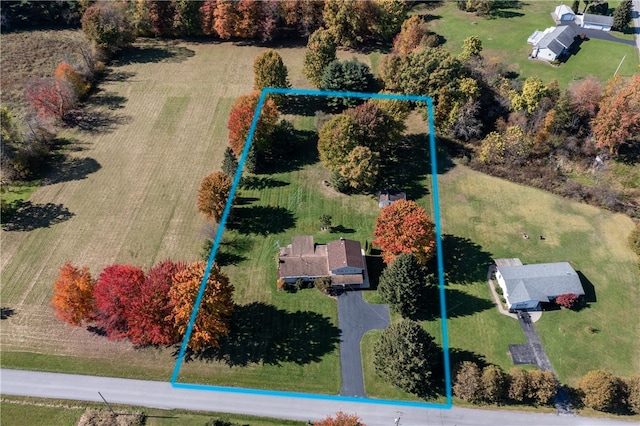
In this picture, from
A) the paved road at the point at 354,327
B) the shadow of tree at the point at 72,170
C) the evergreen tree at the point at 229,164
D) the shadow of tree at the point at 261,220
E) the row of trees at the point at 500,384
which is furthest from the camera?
the shadow of tree at the point at 72,170

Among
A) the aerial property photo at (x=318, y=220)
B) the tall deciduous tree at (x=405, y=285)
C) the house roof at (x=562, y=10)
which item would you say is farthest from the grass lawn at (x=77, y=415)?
the house roof at (x=562, y=10)

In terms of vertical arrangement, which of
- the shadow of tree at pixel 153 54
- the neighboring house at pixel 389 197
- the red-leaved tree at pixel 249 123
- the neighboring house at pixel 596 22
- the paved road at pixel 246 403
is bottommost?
the paved road at pixel 246 403

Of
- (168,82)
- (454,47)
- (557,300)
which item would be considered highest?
(454,47)

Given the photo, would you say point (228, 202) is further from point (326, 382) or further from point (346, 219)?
point (326, 382)

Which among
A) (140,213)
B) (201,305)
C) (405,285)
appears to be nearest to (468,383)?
(405,285)

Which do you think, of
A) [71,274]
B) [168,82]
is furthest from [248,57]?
[71,274]

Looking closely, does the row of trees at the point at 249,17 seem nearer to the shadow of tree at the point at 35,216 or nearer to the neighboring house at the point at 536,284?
the shadow of tree at the point at 35,216

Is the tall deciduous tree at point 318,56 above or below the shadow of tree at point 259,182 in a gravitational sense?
above
